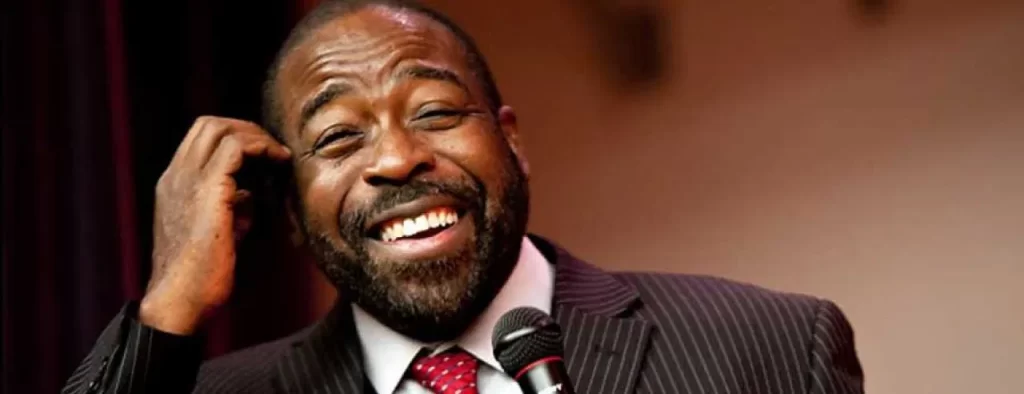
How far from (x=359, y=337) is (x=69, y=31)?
92 centimetres

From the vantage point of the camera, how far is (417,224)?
1362 mm

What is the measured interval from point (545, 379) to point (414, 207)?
0.46 metres

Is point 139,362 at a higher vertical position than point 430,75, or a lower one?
lower

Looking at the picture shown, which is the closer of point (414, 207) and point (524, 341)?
point (524, 341)

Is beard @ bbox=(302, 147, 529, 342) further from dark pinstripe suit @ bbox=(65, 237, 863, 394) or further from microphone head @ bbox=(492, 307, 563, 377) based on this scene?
microphone head @ bbox=(492, 307, 563, 377)

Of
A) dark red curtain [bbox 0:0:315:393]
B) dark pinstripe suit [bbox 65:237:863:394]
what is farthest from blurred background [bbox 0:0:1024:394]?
dark pinstripe suit [bbox 65:237:863:394]

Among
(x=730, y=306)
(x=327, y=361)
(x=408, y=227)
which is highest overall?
(x=408, y=227)

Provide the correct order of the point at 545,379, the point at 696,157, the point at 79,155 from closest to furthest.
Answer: the point at 545,379, the point at 79,155, the point at 696,157

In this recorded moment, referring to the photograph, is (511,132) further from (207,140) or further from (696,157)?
(696,157)

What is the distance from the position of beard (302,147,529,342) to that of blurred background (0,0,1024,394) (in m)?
0.80

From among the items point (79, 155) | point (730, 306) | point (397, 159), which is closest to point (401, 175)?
point (397, 159)

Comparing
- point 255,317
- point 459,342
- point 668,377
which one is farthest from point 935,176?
point 255,317

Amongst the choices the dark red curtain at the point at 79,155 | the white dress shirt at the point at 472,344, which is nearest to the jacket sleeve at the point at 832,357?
the white dress shirt at the point at 472,344

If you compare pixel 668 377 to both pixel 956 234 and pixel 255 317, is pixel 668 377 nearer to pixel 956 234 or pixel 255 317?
pixel 956 234
